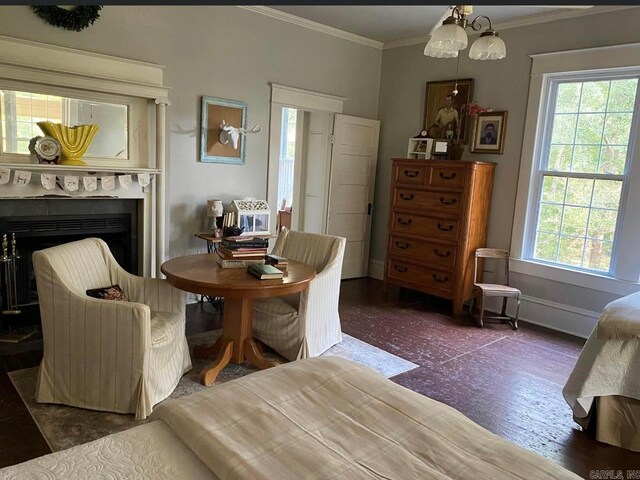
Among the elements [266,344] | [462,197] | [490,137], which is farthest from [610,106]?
[266,344]

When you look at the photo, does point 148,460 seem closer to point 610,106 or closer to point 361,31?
point 610,106

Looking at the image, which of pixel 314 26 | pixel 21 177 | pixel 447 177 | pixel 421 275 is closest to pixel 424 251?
pixel 421 275

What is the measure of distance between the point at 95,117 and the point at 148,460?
328cm

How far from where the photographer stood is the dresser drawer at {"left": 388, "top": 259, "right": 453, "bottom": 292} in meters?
4.69

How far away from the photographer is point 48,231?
3684mm

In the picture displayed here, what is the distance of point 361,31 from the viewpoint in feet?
17.2

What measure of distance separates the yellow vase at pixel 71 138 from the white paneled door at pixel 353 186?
104 inches

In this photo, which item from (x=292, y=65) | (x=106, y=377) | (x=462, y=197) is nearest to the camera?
(x=106, y=377)

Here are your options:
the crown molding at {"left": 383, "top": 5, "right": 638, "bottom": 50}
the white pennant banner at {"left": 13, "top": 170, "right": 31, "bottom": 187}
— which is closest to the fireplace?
the white pennant banner at {"left": 13, "top": 170, "right": 31, "bottom": 187}

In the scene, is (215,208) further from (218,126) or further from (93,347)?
(93,347)

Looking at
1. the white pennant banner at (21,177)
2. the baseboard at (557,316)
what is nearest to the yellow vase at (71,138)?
the white pennant banner at (21,177)

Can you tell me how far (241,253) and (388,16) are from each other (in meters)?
Result: 2.97

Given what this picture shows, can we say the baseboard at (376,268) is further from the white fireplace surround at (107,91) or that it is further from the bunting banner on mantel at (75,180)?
the bunting banner on mantel at (75,180)

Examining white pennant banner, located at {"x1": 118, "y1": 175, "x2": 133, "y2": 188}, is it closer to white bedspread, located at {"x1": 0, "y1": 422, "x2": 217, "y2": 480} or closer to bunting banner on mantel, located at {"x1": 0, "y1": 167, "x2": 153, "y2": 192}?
bunting banner on mantel, located at {"x1": 0, "y1": 167, "x2": 153, "y2": 192}
